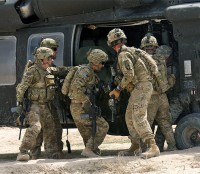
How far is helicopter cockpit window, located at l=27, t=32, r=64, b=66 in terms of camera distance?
10.6 meters

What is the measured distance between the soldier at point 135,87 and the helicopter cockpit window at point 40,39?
144cm

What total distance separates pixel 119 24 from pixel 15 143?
575 centimetres

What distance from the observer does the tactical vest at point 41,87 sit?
9867 mm

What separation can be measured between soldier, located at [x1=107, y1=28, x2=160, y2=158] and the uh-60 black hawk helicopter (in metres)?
0.86

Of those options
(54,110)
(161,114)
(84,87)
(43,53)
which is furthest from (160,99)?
(43,53)

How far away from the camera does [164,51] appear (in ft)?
32.8

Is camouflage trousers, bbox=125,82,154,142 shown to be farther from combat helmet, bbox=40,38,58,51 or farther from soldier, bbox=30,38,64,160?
combat helmet, bbox=40,38,58,51

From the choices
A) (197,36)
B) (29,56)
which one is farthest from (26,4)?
(197,36)

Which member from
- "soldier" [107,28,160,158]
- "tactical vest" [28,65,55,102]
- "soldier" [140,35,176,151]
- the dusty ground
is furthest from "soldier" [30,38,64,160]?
"soldier" [140,35,176,151]

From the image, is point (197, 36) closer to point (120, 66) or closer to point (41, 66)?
point (120, 66)

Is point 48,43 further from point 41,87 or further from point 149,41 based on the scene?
point 149,41

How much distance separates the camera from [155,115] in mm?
9938

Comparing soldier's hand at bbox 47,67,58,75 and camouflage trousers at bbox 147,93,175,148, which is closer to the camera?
camouflage trousers at bbox 147,93,175,148

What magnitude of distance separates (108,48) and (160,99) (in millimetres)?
1544
